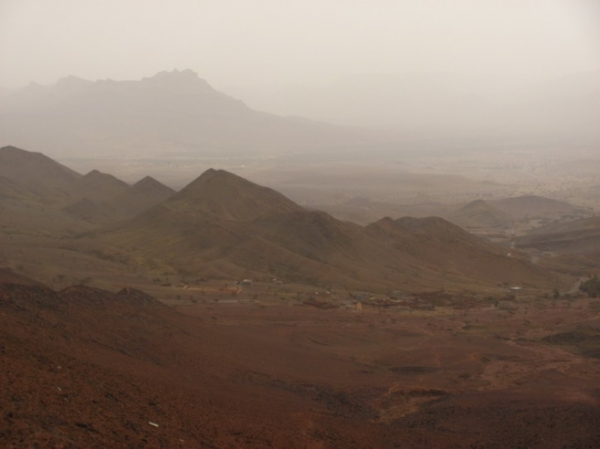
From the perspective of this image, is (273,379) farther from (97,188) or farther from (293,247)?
(97,188)

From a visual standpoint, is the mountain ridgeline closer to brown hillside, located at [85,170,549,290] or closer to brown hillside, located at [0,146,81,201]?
brown hillside, located at [85,170,549,290]

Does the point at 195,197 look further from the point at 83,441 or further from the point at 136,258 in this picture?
the point at 83,441

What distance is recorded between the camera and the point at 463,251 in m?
79.5

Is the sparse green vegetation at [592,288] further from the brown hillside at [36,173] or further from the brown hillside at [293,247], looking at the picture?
the brown hillside at [36,173]

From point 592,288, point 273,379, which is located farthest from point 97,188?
point 273,379

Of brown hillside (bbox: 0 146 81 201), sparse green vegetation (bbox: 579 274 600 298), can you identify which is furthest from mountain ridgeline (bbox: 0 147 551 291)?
brown hillside (bbox: 0 146 81 201)

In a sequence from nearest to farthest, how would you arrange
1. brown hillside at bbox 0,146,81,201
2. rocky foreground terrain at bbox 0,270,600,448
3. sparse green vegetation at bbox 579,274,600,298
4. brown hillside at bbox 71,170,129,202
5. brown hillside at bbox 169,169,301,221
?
rocky foreground terrain at bbox 0,270,600,448
sparse green vegetation at bbox 579,274,600,298
brown hillside at bbox 169,169,301,221
brown hillside at bbox 71,170,129,202
brown hillside at bbox 0,146,81,201

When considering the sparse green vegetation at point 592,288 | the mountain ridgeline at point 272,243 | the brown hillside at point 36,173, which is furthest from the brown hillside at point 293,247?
the brown hillside at point 36,173

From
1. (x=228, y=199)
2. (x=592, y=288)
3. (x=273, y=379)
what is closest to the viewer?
(x=273, y=379)

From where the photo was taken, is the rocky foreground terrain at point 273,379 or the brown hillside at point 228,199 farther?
the brown hillside at point 228,199

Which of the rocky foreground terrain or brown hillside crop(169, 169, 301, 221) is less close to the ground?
brown hillside crop(169, 169, 301, 221)

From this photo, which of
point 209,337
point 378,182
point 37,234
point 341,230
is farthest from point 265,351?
point 378,182

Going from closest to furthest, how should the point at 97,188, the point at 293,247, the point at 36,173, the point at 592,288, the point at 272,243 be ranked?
the point at 592,288, the point at 272,243, the point at 293,247, the point at 97,188, the point at 36,173

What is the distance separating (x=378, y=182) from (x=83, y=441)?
595 feet
